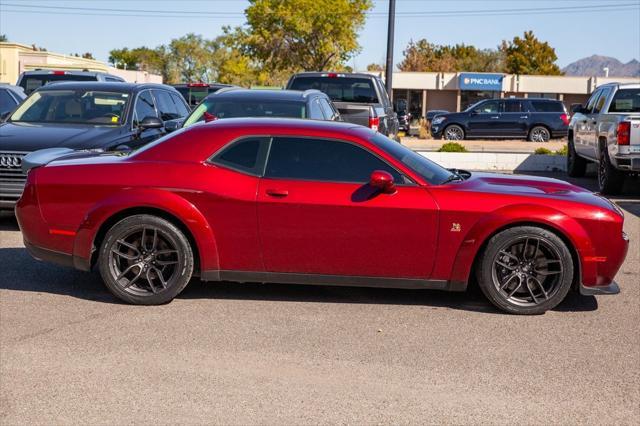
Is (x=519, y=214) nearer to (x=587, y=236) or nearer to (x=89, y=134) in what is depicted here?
(x=587, y=236)

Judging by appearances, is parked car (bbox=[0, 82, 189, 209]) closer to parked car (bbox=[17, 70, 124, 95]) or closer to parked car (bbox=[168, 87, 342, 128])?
parked car (bbox=[168, 87, 342, 128])

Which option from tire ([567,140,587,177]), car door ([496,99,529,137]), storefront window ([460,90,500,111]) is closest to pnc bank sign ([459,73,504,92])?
storefront window ([460,90,500,111])

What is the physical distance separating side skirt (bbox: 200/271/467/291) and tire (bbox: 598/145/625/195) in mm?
8450

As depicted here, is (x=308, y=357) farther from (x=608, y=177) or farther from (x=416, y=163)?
(x=608, y=177)

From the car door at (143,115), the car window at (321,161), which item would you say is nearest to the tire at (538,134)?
the car door at (143,115)

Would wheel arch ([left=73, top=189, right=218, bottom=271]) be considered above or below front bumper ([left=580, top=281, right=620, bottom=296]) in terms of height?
above

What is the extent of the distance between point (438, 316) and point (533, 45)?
3061 inches

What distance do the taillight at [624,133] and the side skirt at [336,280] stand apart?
7701 mm

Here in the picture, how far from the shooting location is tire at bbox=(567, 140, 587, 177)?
17719mm

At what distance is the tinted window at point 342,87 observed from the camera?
16.5m

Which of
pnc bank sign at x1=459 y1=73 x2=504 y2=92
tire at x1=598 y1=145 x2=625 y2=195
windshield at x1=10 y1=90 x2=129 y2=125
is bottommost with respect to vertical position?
tire at x1=598 y1=145 x2=625 y2=195

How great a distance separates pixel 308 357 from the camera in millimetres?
5672

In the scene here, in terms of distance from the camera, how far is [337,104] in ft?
51.1

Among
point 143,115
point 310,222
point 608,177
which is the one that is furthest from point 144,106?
point 608,177
